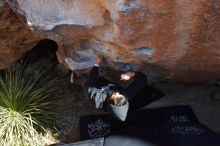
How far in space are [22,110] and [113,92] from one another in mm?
1730

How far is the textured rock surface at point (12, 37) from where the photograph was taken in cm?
521

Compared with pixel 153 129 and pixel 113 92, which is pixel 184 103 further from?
pixel 113 92

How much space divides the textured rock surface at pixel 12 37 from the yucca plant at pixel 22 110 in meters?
0.30

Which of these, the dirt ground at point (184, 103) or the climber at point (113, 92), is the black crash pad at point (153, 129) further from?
the climber at point (113, 92)

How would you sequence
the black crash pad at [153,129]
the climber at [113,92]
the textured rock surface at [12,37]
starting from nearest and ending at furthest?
the climber at [113,92], the black crash pad at [153,129], the textured rock surface at [12,37]

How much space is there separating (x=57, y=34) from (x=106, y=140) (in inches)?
52.1

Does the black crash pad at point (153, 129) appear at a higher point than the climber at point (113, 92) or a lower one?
lower

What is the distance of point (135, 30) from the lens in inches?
179

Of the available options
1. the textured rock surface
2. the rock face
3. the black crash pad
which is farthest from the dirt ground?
the textured rock surface

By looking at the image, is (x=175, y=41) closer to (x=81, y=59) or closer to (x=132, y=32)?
(x=132, y=32)

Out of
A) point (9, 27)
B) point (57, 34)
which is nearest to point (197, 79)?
point (57, 34)

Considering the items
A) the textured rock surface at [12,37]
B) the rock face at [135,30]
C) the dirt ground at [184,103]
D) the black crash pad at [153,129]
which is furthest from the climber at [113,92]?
the textured rock surface at [12,37]

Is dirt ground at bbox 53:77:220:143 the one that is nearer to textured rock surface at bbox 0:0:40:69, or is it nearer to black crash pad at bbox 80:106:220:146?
black crash pad at bbox 80:106:220:146

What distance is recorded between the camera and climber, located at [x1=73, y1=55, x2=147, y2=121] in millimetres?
4762
